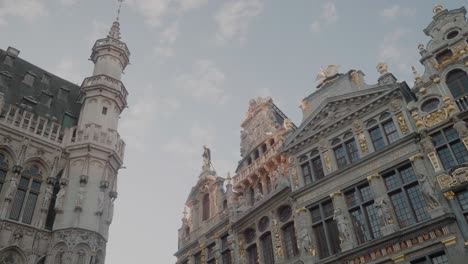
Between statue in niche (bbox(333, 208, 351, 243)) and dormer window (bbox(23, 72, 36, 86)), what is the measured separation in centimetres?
2536

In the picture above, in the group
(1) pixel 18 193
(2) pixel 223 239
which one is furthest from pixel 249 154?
(1) pixel 18 193

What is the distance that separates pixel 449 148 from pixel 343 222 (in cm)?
585

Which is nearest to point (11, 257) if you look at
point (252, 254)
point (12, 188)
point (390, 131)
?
point (12, 188)

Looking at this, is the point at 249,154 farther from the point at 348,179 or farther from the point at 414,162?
the point at 414,162

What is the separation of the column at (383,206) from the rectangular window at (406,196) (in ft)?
0.80

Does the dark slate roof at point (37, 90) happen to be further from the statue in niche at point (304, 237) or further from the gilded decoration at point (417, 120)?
the gilded decoration at point (417, 120)

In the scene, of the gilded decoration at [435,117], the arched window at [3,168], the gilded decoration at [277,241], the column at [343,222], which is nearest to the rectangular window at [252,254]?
the gilded decoration at [277,241]

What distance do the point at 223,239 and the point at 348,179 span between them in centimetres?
1038

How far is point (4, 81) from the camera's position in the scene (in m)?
32.0

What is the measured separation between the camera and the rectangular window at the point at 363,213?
2038cm

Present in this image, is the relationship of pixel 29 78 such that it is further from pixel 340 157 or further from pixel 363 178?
pixel 363 178

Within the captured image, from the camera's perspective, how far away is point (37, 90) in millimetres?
33719

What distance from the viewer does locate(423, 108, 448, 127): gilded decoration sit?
66.3 ft

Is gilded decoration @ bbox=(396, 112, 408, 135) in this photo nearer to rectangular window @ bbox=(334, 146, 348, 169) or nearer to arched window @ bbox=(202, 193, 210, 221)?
rectangular window @ bbox=(334, 146, 348, 169)
